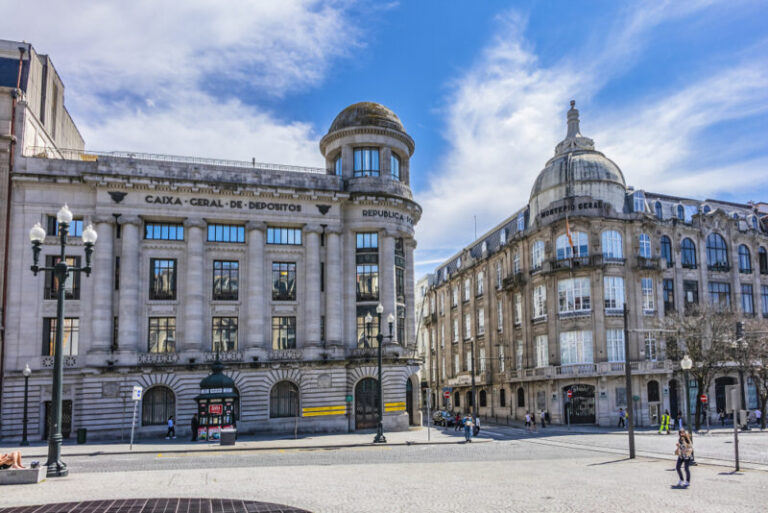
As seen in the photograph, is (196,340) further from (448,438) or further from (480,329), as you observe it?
(480,329)

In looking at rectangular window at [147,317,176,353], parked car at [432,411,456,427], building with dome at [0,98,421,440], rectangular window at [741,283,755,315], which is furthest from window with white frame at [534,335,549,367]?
rectangular window at [147,317,176,353]

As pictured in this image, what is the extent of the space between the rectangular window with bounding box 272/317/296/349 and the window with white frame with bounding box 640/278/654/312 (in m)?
30.7

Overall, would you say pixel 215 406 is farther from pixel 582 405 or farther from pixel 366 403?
pixel 582 405

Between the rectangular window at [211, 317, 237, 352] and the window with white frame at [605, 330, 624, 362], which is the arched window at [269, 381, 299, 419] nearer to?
the rectangular window at [211, 317, 237, 352]

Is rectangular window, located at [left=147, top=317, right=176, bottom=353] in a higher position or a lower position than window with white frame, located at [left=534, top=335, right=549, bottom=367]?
higher

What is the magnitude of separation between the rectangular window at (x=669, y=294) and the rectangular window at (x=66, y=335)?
1889 inches

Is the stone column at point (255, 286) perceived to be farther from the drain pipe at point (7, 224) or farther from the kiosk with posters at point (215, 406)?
the drain pipe at point (7, 224)

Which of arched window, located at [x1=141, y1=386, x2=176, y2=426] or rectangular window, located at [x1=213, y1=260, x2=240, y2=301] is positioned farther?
rectangular window, located at [x1=213, y1=260, x2=240, y2=301]

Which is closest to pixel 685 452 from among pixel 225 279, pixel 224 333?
pixel 224 333

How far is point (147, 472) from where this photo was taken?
22.3m

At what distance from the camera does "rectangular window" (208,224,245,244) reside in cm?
4659

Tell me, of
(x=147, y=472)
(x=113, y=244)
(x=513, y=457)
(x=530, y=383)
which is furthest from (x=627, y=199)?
(x=147, y=472)

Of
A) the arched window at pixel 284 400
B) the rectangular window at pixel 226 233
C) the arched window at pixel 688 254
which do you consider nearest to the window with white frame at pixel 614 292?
the arched window at pixel 688 254

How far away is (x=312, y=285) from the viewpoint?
47250mm
